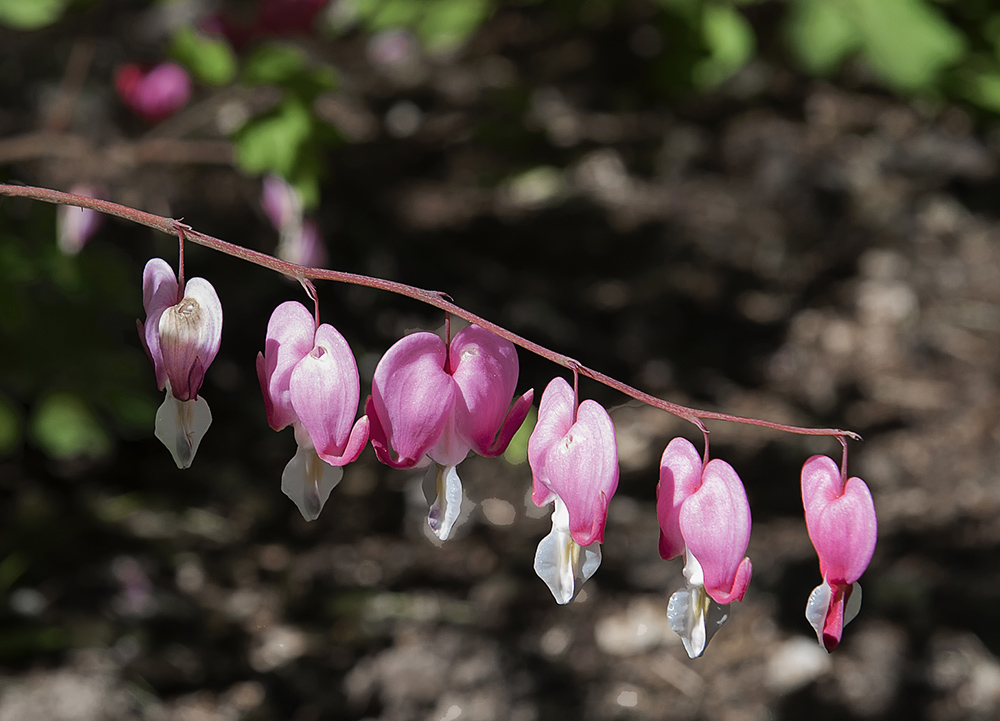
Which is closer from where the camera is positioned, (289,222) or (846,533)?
(846,533)

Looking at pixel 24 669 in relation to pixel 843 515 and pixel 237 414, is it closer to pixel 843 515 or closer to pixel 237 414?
pixel 237 414

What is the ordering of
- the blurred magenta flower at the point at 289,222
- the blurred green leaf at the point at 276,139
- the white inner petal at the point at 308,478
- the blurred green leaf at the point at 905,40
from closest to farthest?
the white inner petal at the point at 308,478 < the blurred green leaf at the point at 276,139 < the blurred magenta flower at the point at 289,222 < the blurred green leaf at the point at 905,40

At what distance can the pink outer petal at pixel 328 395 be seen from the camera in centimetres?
89

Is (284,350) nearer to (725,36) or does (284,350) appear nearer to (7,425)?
(7,425)

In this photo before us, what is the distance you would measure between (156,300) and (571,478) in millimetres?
446

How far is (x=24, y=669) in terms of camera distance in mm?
1851

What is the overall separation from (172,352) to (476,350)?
294 mm

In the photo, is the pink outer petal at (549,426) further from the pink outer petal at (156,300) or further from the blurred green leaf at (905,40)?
the blurred green leaf at (905,40)

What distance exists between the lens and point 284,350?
924 mm

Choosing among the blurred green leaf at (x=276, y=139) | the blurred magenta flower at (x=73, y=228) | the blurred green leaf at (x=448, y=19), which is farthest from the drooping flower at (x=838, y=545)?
the blurred green leaf at (x=448, y=19)

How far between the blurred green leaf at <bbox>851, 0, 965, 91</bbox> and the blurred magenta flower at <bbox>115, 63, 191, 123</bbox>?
5.72 feet

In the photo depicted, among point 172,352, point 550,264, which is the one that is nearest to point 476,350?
point 172,352

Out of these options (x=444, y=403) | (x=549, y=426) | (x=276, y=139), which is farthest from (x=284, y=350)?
(x=276, y=139)

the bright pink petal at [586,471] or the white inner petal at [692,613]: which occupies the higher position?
the bright pink petal at [586,471]
